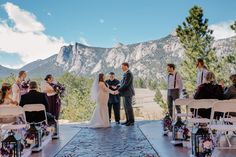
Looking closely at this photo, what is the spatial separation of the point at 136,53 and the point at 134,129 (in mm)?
37505

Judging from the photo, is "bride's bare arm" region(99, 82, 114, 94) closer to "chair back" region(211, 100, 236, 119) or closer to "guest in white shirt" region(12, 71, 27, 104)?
"guest in white shirt" region(12, 71, 27, 104)

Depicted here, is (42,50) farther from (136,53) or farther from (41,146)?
(41,146)

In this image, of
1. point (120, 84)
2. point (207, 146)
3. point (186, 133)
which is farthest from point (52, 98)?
point (207, 146)

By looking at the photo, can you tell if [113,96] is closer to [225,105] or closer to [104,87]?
[104,87]

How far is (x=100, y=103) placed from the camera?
10.9 m

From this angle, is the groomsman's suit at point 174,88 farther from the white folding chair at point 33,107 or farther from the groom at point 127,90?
the white folding chair at point 33,107

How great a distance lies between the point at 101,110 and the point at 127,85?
0.97 metres

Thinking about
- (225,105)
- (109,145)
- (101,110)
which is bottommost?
(109,145)

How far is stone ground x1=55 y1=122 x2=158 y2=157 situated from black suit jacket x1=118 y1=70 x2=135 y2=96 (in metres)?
1.89

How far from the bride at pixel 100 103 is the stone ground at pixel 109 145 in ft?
4.83

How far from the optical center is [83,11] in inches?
1607

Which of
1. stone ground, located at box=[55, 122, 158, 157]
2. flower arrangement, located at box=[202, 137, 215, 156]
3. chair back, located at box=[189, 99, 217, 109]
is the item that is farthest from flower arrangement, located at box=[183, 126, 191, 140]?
flower arrangement, located at box=[202, 137, 215, 156]

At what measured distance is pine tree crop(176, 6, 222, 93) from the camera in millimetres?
20328

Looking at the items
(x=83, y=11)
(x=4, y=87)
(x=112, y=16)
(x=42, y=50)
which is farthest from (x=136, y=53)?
(x=4, y=87)
